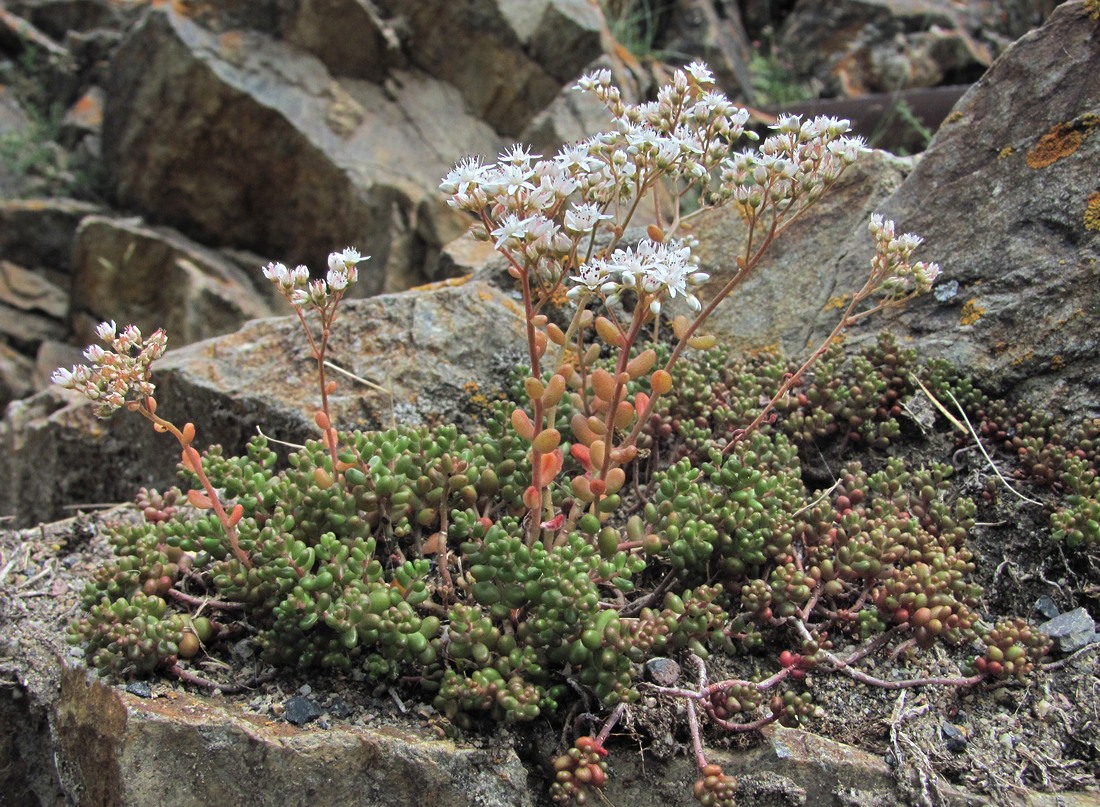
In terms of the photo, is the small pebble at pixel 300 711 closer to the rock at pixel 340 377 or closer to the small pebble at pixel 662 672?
the small pebble at pixel 662 672

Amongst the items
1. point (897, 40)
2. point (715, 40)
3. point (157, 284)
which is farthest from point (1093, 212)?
point (157, 284)

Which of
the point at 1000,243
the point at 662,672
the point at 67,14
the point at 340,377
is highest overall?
the point at 67,14

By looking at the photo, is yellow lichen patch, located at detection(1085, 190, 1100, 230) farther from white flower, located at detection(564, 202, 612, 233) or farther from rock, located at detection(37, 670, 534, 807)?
rock, located at detection(37, 670, 534, 807)

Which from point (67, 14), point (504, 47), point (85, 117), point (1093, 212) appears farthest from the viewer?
point (67, 14)

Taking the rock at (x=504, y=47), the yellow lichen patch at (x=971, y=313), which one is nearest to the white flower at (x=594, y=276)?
the yellow lichen patch at (x=971, y=313)

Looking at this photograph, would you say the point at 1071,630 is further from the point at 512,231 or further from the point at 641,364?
the point at 512,231

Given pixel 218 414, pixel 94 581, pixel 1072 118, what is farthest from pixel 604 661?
pixel 1072 118
